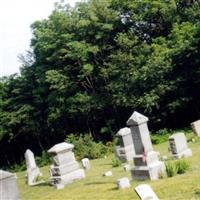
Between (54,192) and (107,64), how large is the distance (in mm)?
21920

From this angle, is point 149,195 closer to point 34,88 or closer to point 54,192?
point 54,192

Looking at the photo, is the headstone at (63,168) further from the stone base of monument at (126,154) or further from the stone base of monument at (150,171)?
the stone base of monument at (150,171)

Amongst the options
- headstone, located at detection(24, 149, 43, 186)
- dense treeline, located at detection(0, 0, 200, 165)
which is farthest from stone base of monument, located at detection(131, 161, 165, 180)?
dense treeline, located at detection(0, 0, 200, 165)

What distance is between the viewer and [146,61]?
3562 cm

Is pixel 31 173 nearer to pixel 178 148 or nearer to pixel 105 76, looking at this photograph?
pixel 178 148

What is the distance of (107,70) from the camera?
126 feet

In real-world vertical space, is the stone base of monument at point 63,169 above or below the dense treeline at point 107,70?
below

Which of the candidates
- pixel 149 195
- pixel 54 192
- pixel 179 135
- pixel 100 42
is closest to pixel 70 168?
pixel 54 192

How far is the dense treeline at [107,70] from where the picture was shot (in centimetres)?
3488

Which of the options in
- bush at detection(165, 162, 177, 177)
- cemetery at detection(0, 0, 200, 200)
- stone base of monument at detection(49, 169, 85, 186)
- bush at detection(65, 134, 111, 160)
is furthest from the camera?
cemetery at detection(0, 0, 200, 200)

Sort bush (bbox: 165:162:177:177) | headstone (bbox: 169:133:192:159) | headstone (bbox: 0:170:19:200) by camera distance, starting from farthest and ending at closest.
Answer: headstone (bbox: 169:133:192:159)
bush (bbox: 165:162:177:177)
headstone (bbox: 0:170:19:200)

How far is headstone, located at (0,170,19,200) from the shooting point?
8.21 metres

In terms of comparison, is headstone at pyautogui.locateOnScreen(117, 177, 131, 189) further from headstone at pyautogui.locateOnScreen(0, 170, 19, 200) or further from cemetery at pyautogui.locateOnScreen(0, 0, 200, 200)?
cemetery at pyautogui.locateOnScreen(0, 0, 200, 200)

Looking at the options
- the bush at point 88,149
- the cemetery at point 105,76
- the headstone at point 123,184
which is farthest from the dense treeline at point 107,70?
the headstone at point 123,184
